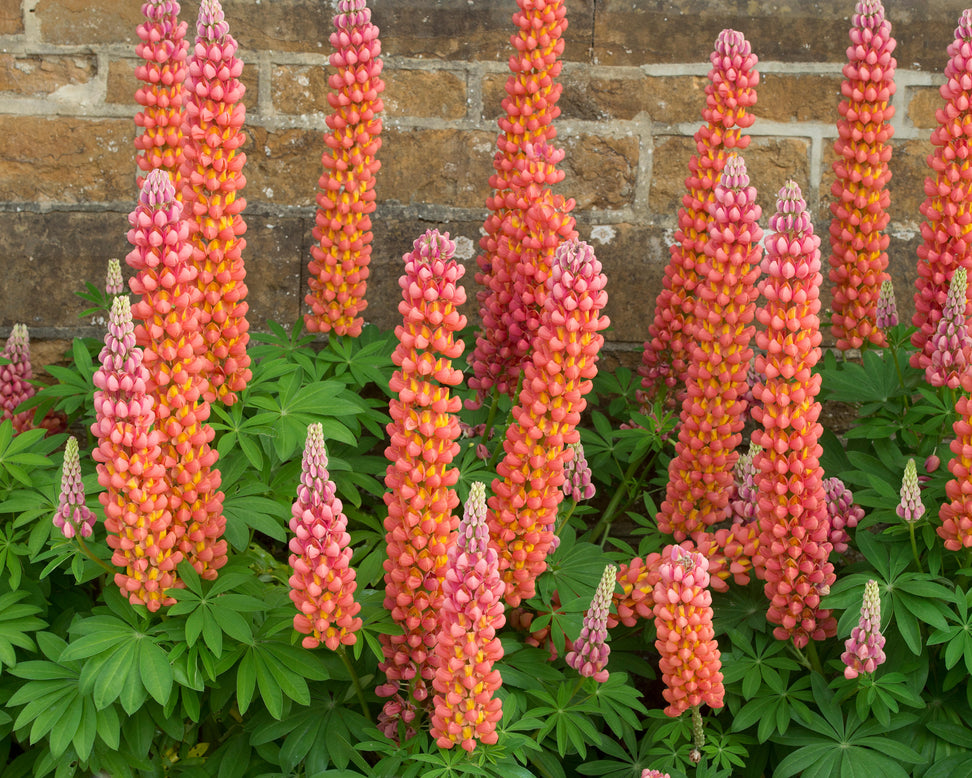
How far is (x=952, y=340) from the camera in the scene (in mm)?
2105

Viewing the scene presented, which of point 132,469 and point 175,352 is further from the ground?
point 175,352

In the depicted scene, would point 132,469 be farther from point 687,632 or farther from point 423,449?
point 687,632

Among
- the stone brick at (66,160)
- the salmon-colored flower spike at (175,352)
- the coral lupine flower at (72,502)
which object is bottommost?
the coral lupine flower at (72,502)

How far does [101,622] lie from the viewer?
71.1 inches

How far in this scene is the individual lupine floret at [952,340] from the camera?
2076 mm

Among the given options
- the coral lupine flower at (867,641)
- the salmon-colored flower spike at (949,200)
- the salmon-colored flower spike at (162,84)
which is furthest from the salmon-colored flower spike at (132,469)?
the salmon-colored flower spike at (949,200)

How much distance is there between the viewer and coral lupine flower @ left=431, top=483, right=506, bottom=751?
5.00ft

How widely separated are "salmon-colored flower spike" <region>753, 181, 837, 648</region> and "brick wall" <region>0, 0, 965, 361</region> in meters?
1.37

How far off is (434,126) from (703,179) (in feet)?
3.64

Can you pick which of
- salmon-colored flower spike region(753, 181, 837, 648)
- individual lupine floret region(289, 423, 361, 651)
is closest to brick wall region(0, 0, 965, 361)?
salmon-colored flower spike region(753, 181, 837, 648)

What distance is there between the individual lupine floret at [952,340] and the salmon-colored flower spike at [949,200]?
0.18 feet

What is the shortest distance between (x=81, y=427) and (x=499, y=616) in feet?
6.57

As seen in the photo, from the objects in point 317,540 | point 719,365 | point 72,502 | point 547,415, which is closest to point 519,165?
point 719,365

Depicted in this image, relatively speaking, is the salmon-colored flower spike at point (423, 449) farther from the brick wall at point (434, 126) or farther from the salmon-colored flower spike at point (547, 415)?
the brick wall at point (434, 126)
